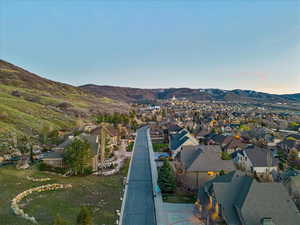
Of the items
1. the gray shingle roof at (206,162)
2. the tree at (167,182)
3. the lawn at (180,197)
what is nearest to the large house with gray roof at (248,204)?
the lawn at (180,197)

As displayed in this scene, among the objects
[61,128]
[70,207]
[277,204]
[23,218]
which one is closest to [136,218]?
[70,207]

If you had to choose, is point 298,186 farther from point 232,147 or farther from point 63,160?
point 63,160

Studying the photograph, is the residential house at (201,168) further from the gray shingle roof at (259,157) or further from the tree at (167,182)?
the gray shingle roof at (259,157)

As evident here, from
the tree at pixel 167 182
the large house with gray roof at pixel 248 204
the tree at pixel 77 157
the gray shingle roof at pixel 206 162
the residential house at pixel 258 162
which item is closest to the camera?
the large house with gray roof at pixel 248 204

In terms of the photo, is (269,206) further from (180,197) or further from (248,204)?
(180,197)

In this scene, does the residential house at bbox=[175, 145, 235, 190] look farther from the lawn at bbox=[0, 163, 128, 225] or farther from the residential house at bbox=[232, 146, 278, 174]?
the residential house at bbox=[232, 146, 278, 174]
